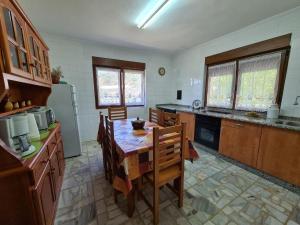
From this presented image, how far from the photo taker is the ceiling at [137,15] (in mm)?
1818

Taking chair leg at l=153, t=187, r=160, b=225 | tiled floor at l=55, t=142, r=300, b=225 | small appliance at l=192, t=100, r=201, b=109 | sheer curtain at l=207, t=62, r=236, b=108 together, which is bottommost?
tiled floor at l=55, t=142, r=300, b=225

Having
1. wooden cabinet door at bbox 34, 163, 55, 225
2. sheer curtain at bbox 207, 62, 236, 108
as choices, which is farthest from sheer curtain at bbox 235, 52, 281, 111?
wooden cabinet door at bbox 34, 163, 55, 225

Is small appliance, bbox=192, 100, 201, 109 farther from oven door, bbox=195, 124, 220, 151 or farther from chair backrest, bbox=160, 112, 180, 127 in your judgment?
chair backrest, bbox=160, 112, 180, 127

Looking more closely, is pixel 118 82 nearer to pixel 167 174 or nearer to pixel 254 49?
pixel 167 174

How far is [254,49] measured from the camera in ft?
8.02

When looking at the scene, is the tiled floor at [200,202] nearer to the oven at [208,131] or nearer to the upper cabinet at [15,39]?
the oven at [208,131]

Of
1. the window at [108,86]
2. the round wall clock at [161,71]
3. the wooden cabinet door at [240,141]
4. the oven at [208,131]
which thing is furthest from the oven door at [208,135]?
the window at [108,86]

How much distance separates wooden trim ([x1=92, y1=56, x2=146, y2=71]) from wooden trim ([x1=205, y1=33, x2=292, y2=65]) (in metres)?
1.89

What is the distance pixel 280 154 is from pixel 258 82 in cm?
134

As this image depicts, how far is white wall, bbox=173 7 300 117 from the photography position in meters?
2.02

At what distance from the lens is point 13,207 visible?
944 millimetres

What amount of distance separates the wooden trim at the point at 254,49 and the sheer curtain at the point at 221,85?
5.8 inches

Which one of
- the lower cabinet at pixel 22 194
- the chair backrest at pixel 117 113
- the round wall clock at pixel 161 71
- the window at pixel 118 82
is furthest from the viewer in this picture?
the round wall clock at pixel 161 71

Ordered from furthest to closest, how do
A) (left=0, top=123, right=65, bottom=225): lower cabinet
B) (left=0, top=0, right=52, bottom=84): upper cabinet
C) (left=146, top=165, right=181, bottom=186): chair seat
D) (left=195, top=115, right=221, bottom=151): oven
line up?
(left=195, top=115, right=221, bottom=151): oven
(left=146, top=165, right=181, bottom=186): chair seat
(left=0, top=0, right=52, bottom=84): upper cabinet
(left=0, top=123, right=65, bottom=225): lower cabinet
